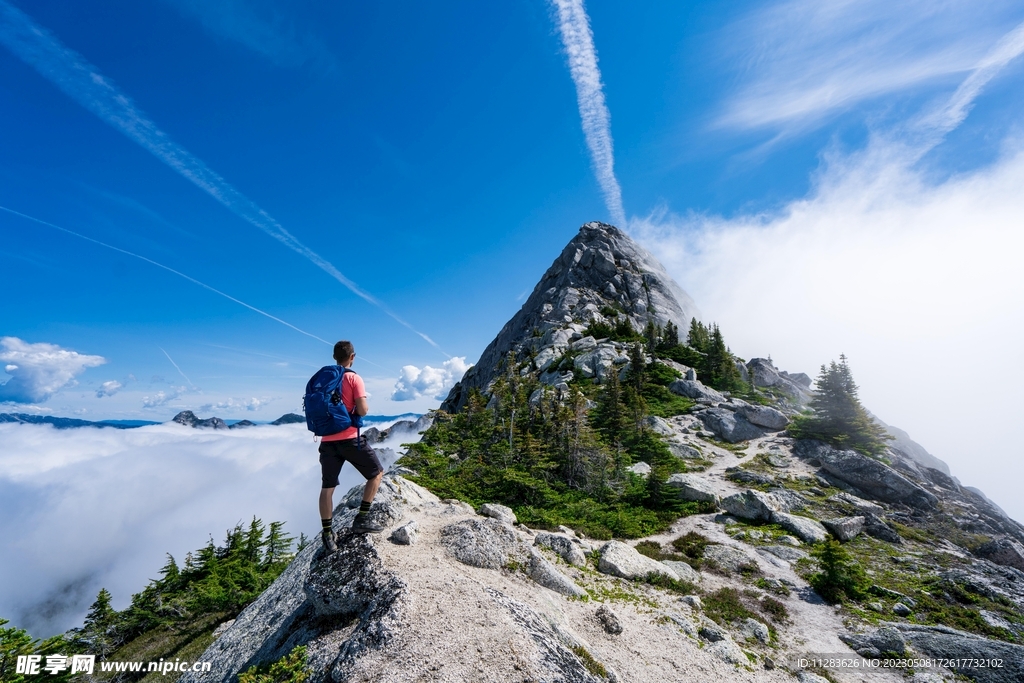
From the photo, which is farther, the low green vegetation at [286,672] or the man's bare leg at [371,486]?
the man's bare leg at [371,486]

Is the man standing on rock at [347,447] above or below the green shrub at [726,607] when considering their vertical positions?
above

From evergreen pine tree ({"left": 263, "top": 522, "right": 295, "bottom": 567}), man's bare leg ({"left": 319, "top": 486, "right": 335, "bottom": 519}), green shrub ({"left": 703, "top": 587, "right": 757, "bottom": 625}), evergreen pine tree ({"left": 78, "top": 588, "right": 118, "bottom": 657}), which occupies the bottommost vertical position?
evergreen pine tree ({"left": 78, "top": 588, "right": 118, "bottom": 657})

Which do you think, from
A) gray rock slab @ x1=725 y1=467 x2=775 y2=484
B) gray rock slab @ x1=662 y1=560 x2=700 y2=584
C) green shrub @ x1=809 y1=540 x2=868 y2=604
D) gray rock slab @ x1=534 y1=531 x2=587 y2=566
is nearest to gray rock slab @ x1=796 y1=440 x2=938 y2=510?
gray rock slab @ x1=725 y1=467 x2=775 y2=484

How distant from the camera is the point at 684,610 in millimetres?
12828

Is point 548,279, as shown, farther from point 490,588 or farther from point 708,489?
point 490,588

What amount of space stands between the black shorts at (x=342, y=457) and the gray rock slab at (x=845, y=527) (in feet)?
92.6

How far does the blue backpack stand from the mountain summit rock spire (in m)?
73.0

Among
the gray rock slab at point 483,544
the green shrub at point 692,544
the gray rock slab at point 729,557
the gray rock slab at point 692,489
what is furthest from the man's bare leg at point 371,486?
the gray rock slab at point 692,489

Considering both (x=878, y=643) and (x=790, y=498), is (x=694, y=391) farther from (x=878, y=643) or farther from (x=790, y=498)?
(x=878, y=643)

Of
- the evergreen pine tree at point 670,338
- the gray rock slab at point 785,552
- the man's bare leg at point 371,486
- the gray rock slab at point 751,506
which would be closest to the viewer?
the man's bare leg at point 371,486

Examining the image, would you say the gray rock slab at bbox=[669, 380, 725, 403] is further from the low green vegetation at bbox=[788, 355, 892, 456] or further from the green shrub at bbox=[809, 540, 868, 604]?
the green shrub at bbox=[809, 540, 868, 604]

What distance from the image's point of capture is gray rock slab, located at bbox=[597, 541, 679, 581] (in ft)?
47.5

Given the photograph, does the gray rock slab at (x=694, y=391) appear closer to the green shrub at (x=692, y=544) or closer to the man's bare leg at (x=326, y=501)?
the green shrub at (x=692, y=544)

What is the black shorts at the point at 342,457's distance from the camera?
24.9 ft
